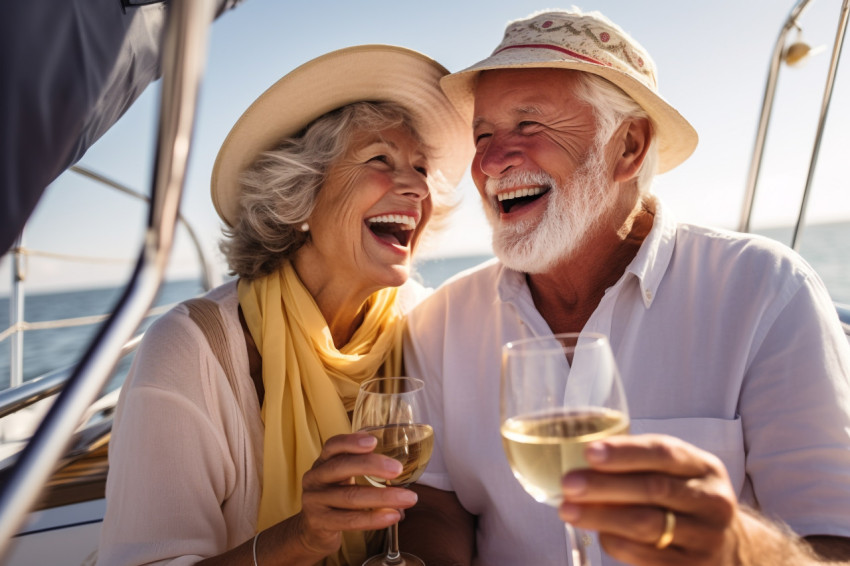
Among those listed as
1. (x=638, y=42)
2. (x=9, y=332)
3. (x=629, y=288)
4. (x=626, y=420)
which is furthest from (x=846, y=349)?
(x=9, y=332)

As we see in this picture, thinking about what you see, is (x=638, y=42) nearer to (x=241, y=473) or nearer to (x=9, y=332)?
(x=241, y=473)

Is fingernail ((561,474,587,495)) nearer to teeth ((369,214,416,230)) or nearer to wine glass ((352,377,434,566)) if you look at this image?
wine glass ((352,377,434,566))

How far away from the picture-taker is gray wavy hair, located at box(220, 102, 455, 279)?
2418 millimetres

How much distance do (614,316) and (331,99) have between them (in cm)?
142

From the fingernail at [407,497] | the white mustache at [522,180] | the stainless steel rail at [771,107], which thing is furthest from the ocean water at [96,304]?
the stainless steel rail at [771,107]

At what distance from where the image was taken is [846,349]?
1688mm

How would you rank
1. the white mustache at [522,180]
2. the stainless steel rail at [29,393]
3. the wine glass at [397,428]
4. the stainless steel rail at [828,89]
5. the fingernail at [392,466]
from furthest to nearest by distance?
the stainless steel rail at [828,89] < the white mustache at [522,180] < the stainless steel rail at [29,393] < the wine glass at [397,428] < the fingernail at [392,466]

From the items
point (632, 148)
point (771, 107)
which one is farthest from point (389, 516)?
point (771, 107)

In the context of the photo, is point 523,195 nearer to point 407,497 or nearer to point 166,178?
point 407,497

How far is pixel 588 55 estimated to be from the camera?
222 cm

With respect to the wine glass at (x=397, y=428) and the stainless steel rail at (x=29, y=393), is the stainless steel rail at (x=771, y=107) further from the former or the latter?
the stainless steel rail at (x=29, y=393)

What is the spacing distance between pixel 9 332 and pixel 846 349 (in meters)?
3.52

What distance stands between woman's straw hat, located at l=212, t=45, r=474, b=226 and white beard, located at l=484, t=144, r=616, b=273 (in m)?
0.52

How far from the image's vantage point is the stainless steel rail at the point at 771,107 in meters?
2.44
